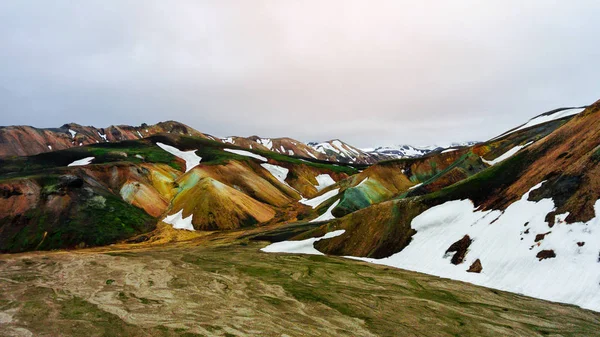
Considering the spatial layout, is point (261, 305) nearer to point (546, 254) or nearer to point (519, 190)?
point (546, 254)

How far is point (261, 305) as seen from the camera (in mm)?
25891

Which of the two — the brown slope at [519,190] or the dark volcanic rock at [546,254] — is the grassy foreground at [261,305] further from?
the brown slope at [519,190]

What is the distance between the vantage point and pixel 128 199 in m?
109

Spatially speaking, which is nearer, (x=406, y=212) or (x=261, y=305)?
(x=261, y=305)

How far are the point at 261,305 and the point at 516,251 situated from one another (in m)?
27.9

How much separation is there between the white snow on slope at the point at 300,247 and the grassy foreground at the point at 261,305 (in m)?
18.5

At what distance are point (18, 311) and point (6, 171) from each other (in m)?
132

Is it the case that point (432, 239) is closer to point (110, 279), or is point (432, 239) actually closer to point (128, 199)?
point (110, 279)

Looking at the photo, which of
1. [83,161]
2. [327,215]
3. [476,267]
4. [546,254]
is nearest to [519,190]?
[476,267]

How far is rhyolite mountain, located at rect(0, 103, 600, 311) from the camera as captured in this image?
106ft

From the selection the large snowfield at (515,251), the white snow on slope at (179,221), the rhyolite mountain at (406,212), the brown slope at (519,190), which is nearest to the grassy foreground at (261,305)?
the large snowfield at (515,251)

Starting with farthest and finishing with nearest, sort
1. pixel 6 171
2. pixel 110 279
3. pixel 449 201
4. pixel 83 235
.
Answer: pixel 6 171 < pixel 83 235 < pixel 449 201 < pixel 110 279

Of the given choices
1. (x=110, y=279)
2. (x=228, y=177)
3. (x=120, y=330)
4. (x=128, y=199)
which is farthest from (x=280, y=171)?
(x=120, y=330)

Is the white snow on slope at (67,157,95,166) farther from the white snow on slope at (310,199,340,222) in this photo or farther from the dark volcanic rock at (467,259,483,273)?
the dark volcanic rock at (467,259,483,273)
